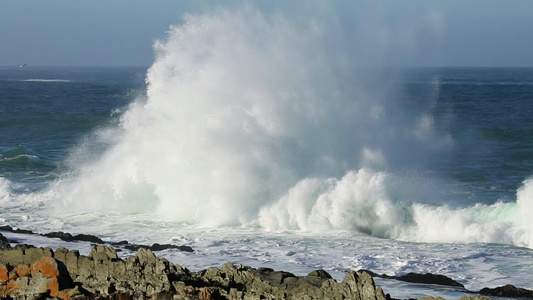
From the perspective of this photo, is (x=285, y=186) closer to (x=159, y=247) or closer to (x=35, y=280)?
(x=159, y=247)

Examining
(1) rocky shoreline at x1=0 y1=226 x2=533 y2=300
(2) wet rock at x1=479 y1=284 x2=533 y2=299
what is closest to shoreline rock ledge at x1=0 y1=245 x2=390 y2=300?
(1) rocky shoreline at x1=0 y1=226 x2=533 y2=300

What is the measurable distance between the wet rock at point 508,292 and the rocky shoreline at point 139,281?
2.95 m

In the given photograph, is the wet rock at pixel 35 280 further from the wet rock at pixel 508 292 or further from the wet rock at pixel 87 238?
the wet rock at pixel 87 238

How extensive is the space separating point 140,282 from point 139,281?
1.4 inches

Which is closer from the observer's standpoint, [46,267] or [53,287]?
[53,287]

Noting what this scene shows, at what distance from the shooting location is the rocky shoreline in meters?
9.98

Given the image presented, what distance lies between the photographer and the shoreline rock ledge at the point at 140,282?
393 inches

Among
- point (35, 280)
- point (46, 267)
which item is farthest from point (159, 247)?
point (35, 280)

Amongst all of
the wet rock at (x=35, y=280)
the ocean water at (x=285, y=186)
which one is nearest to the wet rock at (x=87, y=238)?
the ocean water at (x=285, y=186)

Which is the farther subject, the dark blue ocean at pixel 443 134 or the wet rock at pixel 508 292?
the dark blue ocean at pixel 443 134

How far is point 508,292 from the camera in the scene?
42.8ft

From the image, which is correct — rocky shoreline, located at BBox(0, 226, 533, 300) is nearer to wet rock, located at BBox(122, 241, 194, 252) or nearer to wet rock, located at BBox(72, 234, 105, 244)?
wet rock, located at BBox(122, 241, 194, 252)

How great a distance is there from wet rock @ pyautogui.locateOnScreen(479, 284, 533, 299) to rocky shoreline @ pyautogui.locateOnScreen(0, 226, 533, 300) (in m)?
2.95

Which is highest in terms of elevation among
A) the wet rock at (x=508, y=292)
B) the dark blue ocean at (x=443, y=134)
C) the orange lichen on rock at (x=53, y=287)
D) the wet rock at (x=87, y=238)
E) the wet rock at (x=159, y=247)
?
the dark blue ocean at (x=443, y=134)
